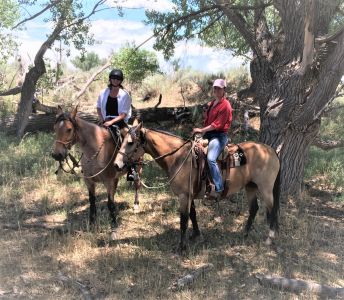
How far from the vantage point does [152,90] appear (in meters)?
18.9

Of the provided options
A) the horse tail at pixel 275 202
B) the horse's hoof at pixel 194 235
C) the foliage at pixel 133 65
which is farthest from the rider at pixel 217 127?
the foliage at pixel 133 65

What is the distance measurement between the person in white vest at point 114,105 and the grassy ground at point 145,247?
1.79m

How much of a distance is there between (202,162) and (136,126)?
1216 millimetres

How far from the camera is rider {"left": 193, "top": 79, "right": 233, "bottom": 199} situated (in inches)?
246

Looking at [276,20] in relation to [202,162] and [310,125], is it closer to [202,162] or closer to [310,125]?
[310,125]

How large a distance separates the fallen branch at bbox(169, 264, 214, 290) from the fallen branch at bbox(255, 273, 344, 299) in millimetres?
710

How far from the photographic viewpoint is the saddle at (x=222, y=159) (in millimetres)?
6484

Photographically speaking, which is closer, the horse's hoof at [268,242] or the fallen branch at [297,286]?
the fallen branch at [297,286]

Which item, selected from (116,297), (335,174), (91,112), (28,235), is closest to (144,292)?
(116,297)

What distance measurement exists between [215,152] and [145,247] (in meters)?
1.86

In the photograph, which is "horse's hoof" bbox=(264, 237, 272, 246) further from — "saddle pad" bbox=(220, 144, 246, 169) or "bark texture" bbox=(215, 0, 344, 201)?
"bark texture" bbox=(215, 0, 344, 201)

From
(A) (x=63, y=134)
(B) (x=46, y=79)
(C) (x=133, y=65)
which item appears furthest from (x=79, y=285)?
(C) (x=133, y=65)

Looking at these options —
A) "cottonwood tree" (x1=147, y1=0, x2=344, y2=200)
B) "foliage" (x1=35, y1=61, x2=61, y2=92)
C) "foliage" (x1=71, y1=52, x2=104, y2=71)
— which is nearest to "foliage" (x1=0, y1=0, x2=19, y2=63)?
"foliage" (x1=35, y1=61, x2=61, y2=92)

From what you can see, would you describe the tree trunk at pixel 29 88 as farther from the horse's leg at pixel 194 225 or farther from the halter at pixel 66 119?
the horse's leg at pixel 194 225
